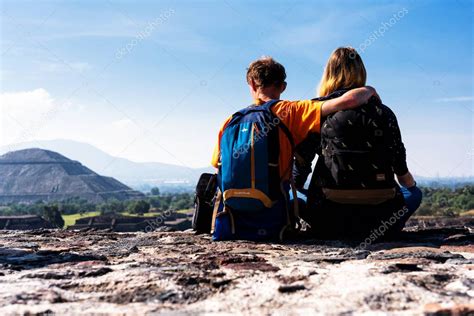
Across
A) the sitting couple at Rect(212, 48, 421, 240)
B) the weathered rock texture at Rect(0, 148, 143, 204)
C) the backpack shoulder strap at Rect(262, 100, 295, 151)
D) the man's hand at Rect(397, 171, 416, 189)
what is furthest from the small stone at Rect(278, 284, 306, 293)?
the weathered rock texture at Rect(0, 148, 143, 204)

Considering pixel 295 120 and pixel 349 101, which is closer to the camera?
pixel 349 101

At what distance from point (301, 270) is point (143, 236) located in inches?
105

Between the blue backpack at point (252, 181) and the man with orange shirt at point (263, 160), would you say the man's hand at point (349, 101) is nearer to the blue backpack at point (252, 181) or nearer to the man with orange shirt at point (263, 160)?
the man with orange shirt at point (263, 160)

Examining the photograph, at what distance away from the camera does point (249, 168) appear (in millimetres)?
3918

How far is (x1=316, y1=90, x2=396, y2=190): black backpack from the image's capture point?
3.78m

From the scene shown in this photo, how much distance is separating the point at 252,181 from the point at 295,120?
57 cm

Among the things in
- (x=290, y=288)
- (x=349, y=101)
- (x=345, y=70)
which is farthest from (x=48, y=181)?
(x=290, y=288)

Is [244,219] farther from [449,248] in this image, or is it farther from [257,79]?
[449,248]

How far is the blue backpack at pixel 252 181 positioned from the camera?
391 centimetres

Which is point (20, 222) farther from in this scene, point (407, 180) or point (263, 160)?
point (407, 180)

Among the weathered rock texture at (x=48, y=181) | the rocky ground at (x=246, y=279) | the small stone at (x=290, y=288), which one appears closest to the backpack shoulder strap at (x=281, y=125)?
the rocky ground at (x=246, y=279)

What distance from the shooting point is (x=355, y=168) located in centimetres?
380

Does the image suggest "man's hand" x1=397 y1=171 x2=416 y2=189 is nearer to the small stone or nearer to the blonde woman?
the blonde woman

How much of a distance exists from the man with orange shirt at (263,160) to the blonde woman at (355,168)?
13cm
